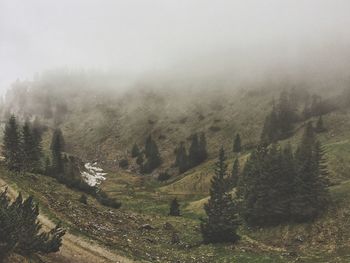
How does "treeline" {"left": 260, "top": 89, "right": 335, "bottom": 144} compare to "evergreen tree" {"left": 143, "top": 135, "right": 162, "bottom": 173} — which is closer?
"treeline" {"left": 260, "top": 89, "right": 335, "bottom": 144}

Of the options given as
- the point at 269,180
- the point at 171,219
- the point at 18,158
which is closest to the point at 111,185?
the point at 18,158

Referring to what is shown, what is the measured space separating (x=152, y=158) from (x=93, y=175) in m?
34.2

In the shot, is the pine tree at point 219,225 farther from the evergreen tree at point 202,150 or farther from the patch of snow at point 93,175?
the evergreen tree at point 202,150

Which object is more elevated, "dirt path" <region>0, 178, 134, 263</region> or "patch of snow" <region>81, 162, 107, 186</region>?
"dirt path" <region>0, 178, 134, 263</region>

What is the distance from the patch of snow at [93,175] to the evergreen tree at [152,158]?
1858 centimetres

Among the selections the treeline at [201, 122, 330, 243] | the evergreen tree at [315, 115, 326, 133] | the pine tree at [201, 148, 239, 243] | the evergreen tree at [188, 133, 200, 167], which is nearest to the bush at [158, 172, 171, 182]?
the evergreen tree at [188, 133, 200, 167]

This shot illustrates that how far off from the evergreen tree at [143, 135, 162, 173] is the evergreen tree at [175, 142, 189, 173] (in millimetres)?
8731

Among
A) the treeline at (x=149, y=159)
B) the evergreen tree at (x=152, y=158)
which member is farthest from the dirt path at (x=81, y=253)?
the treeline at (x=149, y=159)

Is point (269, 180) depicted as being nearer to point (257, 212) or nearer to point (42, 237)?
point (257, 212)

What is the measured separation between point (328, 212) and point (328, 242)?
23.3 ft

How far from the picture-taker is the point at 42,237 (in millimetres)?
29453

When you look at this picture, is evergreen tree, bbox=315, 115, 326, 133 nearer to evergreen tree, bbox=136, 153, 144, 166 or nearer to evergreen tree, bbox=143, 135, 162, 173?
evergreen tree, bbox=143, 135, 162, 173

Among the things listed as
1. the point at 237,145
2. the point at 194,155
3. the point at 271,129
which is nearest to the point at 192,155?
the point at 194,155

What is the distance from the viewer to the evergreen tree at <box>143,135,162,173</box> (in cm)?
18225
